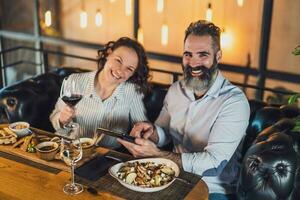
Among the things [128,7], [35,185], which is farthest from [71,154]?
[128,7]

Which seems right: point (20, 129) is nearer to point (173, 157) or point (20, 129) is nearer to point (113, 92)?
point (113, 92)

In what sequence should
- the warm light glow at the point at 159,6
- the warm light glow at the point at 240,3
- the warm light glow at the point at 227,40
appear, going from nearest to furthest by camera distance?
the warm light glow at the point at 240,3 < the warm light glow at the point at 227,40 < the warm light glow at the point at 159,6

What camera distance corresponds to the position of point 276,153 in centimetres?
185

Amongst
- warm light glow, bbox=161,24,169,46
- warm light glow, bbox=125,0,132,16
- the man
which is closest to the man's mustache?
the man

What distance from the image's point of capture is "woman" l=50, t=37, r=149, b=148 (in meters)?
2.45

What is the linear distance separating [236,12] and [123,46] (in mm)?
1963

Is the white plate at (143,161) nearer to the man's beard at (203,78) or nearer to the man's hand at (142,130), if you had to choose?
the man's hand at (142,130)

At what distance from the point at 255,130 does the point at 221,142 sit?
484mm

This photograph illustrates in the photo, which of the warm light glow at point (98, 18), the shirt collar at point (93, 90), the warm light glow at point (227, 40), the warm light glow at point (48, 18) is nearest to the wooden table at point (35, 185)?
the shirt collar at point (93, 90)

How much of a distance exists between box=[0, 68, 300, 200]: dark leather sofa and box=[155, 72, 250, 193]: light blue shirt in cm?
12

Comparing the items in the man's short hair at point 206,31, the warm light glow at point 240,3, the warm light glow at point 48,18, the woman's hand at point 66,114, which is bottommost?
the woman's hand at point 66,114

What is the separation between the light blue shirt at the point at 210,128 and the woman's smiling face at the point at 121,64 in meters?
0.27

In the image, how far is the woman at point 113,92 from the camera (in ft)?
8.04

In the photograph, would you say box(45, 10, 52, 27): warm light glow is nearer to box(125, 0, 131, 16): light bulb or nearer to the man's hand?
box(125, 0, 131, 16): light bulb
